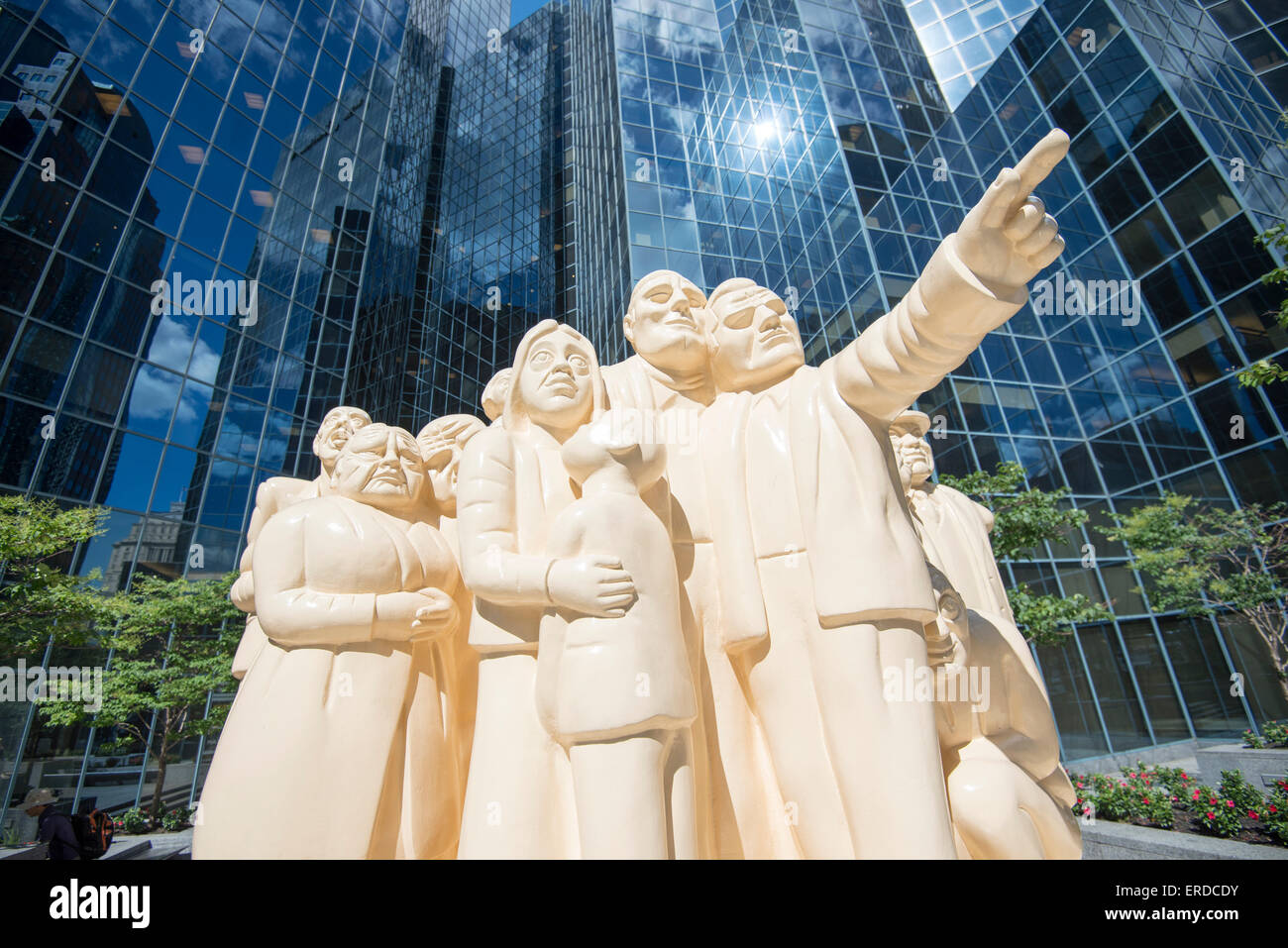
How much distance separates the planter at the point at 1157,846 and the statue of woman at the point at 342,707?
30.9 feet

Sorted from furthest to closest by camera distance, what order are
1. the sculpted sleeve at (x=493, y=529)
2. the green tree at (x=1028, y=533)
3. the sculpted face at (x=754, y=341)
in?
the green tree at (x=1028, y=533) → the sculpted face at (x=754, y=341) → the sculpted sleeve at (x=493, y=529)

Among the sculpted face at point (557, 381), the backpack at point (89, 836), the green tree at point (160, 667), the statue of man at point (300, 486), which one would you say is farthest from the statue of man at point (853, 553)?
the green tree at point (160, 667)

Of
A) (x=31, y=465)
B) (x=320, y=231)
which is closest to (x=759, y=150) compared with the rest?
(x=320, y=231)

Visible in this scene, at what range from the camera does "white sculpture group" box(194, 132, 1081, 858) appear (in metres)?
2.11

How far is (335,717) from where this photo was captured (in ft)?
8.47

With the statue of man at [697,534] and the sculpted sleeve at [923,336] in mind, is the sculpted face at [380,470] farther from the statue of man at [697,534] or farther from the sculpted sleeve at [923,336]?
the sculpted sleeve at [923,336]

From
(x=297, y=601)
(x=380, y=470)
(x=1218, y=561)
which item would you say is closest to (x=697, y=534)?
(x=380, y=470)

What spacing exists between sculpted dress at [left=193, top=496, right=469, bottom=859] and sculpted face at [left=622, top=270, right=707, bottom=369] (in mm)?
1446

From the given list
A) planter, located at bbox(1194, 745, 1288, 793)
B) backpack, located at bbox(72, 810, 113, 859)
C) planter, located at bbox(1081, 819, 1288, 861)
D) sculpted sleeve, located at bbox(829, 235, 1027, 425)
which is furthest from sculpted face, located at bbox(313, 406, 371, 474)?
planter, located at bbox(1194, 745, 1288, 793)

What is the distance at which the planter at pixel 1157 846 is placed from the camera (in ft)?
28.8

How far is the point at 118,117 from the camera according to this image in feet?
64.5

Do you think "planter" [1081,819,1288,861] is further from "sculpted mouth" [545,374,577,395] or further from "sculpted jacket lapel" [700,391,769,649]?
"sculpted mouth" [545,374,577,395]

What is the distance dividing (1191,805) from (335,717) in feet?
47.4

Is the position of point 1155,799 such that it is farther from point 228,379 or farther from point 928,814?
point 228,379
